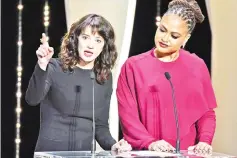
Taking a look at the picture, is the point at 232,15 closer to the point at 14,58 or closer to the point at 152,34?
the point at 152,34

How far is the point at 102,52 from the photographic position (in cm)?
336

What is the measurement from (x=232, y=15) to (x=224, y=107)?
75cm

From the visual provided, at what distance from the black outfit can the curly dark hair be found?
48 mm

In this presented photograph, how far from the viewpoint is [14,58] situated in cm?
367

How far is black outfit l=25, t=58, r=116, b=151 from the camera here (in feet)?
10.6

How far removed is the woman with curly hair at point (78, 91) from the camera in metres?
3.23

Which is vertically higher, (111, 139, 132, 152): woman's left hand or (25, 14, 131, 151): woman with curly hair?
(25, 14, 131, 151): woman with curly hair

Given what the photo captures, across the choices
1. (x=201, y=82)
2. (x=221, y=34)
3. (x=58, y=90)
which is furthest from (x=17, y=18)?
(x=221, y=34)

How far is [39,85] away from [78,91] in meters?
0.27

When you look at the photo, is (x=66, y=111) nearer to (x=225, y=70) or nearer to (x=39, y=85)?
(x=39, y=85)

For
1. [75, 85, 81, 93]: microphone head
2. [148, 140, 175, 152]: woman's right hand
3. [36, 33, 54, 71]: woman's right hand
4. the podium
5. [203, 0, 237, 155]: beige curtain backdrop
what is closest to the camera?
the podium

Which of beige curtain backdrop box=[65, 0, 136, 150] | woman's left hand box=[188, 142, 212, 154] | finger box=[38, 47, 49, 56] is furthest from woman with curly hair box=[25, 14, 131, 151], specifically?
woman's left hand box=[188, 142, 212, 154]

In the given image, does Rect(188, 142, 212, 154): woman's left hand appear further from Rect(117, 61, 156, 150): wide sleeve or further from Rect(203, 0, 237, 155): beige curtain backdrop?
Rect(203, 0, 237, 155): beige curtain backdrop

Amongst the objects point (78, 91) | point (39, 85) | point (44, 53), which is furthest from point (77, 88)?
point (44, 53)
